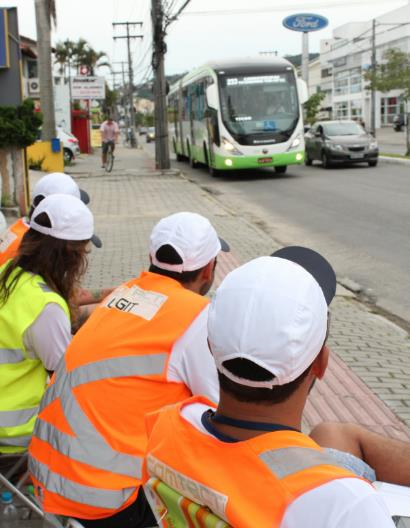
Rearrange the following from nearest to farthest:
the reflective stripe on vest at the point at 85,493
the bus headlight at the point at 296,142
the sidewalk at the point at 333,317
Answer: the reflective stripe on vest at the point at 85,493 < the sidewalk at the point at 333,317 < the bus headlight at the point at 296,142

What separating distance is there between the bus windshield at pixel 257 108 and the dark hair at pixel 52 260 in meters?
19.3

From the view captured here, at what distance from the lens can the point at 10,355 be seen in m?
3.19

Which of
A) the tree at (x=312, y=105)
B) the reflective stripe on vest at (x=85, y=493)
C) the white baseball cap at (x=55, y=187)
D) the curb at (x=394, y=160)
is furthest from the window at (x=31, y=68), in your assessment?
the reflective stripe on vest at (x=85, y=493)

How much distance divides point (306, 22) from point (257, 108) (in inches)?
1009

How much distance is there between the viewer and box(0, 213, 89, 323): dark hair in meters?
3.44

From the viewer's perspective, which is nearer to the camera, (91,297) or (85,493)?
(85,493)

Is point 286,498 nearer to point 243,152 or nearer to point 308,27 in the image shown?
point 243,152

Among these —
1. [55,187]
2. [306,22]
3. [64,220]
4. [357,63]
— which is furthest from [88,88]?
[357,63]

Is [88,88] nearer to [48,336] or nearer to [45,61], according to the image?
[45,61]

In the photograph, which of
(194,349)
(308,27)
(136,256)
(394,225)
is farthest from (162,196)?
(308,27)

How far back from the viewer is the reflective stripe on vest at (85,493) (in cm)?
252

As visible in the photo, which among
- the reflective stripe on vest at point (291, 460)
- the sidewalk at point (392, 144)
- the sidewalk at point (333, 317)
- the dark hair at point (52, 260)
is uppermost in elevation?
the dark hair at point (52, 260)

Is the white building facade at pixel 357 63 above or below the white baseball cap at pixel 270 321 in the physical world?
above

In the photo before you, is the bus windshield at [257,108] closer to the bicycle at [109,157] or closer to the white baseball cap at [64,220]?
the bicycle at [109,157]
